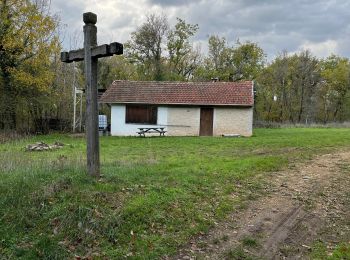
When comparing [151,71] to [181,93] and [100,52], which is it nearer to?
[181,93]

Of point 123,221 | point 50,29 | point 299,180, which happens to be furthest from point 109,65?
point 123,221

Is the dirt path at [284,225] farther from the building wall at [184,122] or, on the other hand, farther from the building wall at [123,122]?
the building wall at [123,122]

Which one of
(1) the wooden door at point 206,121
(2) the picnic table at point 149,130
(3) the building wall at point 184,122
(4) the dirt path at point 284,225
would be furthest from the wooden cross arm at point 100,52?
(1) the wooden door at point 206,121

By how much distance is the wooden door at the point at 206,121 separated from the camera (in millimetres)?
27359

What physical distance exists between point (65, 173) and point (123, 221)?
193 cm

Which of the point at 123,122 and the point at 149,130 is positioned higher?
the point at 123,122

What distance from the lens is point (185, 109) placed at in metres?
27.6

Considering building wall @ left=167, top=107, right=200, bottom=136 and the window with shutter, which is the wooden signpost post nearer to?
building wall @ left=167, top=107, right=200, bottom=136

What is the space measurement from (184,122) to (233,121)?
11.6 feet

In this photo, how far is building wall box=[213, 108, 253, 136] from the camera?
88.4ft

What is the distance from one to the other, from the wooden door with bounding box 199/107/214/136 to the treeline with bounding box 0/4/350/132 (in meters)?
10.9

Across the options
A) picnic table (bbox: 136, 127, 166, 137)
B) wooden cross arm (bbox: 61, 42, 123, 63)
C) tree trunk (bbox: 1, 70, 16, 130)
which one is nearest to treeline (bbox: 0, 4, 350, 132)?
tree trunk (bbox: 1, 70, 16, 130)

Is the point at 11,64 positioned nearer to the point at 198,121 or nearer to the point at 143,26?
the point at 198,121

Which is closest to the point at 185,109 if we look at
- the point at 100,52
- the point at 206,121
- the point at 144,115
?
the point at 206,121
